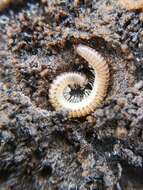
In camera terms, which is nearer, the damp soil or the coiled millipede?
the damp soil

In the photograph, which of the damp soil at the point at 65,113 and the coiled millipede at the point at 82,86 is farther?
the coiled millipede at the point at 82,86

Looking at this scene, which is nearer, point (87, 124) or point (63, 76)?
point (87, 124)

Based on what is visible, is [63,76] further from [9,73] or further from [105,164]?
[105,164]

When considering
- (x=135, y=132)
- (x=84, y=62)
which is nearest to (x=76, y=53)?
(x=84, y=62)
